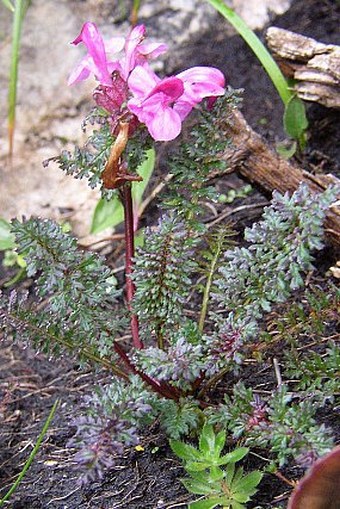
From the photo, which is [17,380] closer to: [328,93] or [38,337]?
[38,337]

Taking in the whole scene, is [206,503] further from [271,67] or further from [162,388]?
[271,67]

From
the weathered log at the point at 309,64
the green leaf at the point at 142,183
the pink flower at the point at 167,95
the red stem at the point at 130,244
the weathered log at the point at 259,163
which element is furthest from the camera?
the green leaf at the point at 142,183

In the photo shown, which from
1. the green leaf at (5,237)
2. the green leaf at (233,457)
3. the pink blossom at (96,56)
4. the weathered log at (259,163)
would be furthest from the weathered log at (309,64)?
the green leaf at (233,457)

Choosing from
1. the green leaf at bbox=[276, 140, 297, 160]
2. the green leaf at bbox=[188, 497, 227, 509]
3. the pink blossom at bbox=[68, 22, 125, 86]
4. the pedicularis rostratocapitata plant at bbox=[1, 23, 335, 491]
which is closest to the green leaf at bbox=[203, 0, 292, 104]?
the green leaf at bbox=[276, 140, 297, 160]

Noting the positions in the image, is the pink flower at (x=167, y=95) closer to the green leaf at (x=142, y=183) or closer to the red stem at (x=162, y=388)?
the red stem at (x=162, y=388)

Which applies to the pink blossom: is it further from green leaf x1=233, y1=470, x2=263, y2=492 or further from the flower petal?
green leaf x1=233, y1=470, x2=263, y2=492

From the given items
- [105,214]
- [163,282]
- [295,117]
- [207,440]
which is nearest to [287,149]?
[295,117]
